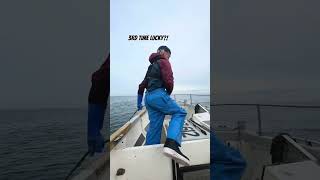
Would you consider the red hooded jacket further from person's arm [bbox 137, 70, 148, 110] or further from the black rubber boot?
the black rubber boot

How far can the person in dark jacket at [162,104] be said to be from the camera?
1.91m

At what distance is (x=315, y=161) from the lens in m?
2.15

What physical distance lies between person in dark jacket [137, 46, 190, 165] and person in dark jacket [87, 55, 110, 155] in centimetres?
22

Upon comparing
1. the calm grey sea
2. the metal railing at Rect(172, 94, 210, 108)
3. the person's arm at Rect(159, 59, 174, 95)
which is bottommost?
the calm grey sea

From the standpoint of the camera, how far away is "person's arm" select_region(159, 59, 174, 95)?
6.20 feet

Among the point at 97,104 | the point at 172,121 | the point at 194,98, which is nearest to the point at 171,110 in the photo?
the point at 172,121

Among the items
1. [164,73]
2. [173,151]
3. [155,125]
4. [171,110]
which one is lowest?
[173,151]

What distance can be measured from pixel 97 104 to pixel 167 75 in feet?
1.53

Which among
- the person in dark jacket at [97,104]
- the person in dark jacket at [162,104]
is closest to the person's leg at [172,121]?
the person in dark jacket at [162,104]

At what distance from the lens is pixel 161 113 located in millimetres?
2084

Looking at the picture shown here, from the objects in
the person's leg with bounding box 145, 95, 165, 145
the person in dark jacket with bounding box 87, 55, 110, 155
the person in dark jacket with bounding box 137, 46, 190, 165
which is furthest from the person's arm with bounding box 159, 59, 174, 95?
the person in dark jacket with bounding box 87, 55, 110, 155

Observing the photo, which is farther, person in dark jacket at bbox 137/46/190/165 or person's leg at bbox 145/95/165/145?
person's leg at bbox 145/95/165/145

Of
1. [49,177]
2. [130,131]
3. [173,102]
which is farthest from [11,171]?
[173,102]

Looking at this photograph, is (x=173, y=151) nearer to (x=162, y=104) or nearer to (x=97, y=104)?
(x=162, y=104)
